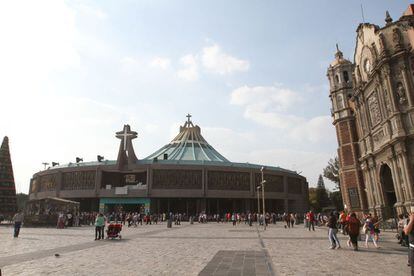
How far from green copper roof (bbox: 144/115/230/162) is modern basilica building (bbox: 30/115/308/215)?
871 millimetres

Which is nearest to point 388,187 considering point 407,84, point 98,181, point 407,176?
point 407,176

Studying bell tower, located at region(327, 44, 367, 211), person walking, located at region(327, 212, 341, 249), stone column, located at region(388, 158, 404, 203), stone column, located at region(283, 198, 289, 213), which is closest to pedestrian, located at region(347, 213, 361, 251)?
person walking, located at region(327, 212, 341, 249)

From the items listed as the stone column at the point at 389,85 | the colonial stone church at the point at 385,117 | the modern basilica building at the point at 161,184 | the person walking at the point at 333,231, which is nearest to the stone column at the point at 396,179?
the colonial stone church at the point at 385,117

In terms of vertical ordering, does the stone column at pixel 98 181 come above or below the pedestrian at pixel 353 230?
above

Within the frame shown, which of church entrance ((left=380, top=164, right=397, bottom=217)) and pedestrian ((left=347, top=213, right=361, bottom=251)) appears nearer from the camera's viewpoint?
pedestrian ((left=347, top=213, right=361, bottom=251))

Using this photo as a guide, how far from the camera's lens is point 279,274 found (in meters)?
7.41

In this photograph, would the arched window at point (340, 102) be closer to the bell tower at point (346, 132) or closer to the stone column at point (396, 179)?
the bell tower at point (346, 132)

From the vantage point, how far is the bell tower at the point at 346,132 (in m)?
39.1

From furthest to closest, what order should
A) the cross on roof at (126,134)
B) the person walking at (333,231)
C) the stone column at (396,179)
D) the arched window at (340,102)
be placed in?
the cross on roof at (126,134), the arched window at (340,102), the stone column at (396,179), the person walking at (333,231)

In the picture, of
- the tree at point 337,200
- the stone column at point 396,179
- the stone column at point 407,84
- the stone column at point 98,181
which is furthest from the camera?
the tree at point 337,200

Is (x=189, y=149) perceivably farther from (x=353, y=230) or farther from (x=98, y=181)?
(x=353, y=230)

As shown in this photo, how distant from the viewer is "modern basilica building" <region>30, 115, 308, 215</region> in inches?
2039

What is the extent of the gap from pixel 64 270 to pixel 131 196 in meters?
44.9

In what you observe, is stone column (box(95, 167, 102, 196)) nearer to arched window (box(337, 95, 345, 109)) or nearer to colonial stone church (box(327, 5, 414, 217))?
colonial stone church (box(327, 5, 414, 217))
